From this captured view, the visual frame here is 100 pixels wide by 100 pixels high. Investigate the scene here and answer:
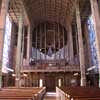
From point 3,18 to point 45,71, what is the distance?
966cm

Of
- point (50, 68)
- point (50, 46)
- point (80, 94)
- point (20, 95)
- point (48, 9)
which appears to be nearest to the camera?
point (20, 95)

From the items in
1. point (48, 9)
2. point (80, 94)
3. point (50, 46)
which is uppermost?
point (48, 9)

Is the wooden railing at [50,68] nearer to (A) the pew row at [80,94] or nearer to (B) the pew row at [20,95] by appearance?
(A) the pew row at [80,94]

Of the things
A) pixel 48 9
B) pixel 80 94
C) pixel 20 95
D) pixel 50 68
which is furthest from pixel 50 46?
pixel 20 95

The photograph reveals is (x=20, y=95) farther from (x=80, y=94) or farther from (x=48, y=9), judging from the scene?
(x=48, y=9)

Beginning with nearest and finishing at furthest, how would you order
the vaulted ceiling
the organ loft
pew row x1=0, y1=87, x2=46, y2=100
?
pew row x1=0, y1=87, x2=46, y2=100 < the vaulted ceiling < the organ loft

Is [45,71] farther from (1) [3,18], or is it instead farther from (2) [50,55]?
(1) [3,18]

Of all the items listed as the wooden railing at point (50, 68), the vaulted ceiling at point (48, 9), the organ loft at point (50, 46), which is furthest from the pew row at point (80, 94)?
the vaulted ceiling at point (48, 9)

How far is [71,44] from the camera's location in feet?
71.3

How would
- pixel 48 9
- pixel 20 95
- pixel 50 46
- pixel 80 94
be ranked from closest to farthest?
1. pixel 20 95
2. pixel 80 94
3. pixel 48 9
4. pixel 50 46

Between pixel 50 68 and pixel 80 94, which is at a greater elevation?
pixel 80 94

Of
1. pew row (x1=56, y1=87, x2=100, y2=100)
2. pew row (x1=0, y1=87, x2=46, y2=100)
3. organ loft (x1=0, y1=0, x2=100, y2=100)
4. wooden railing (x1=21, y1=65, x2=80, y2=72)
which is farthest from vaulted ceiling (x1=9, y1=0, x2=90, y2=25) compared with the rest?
pew row (x1=56, y1=87, x2=100, y2=100)

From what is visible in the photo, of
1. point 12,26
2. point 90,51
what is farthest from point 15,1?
point 90,51

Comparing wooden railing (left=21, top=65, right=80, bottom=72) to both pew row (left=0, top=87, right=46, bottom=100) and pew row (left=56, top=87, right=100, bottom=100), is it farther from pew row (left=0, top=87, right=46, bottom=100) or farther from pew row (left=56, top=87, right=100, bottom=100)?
pew row (left=0, top=87, right=46, bottom=100)
